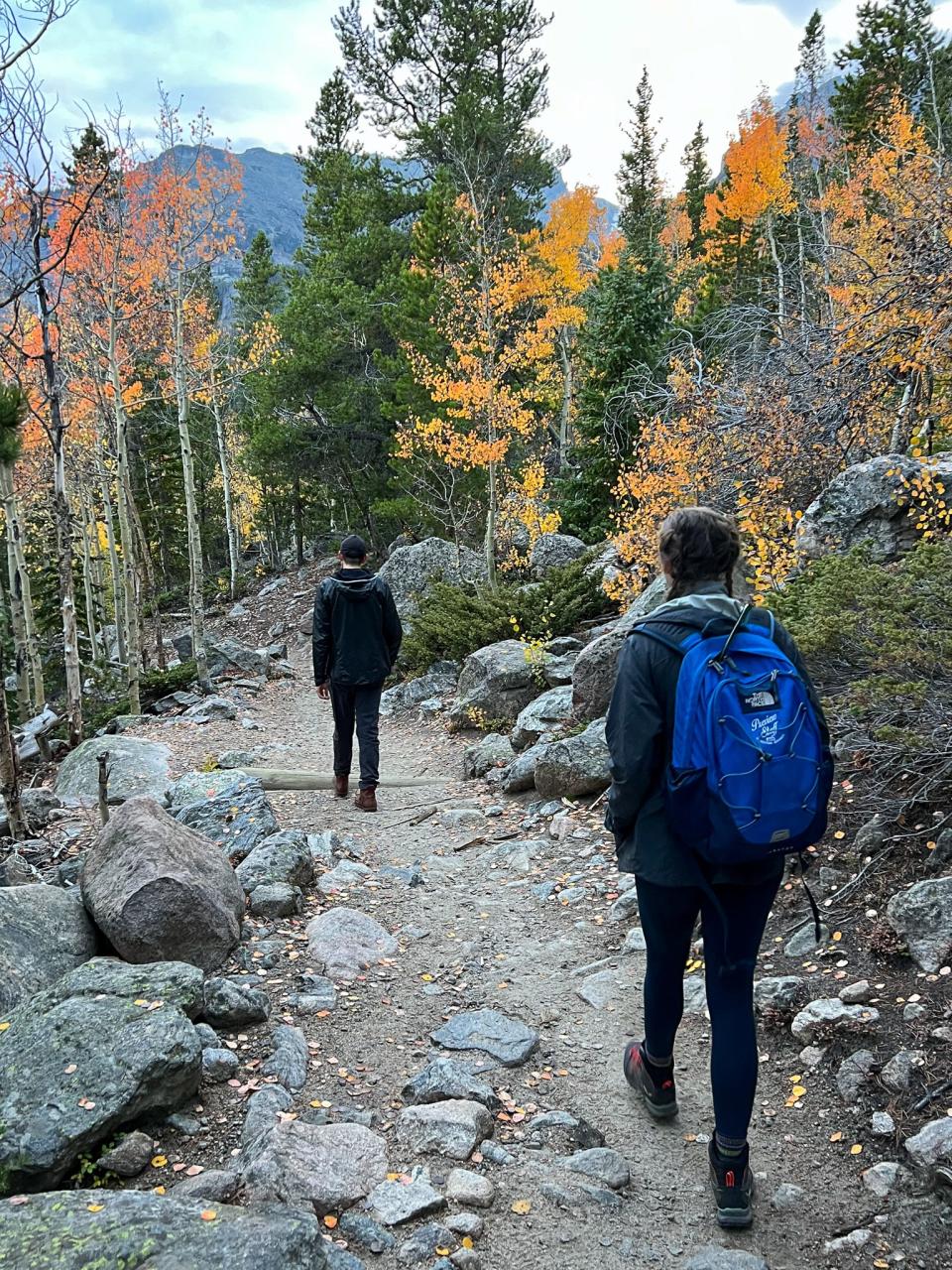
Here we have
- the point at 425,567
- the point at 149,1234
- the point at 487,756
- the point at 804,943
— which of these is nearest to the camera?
the point at 149,1234

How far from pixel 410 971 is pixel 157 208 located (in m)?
15.7

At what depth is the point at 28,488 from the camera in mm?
21500

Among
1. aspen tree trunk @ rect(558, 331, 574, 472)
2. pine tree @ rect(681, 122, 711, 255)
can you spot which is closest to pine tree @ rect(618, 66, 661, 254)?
pine tree @ rect(681, 122, 711, 255)

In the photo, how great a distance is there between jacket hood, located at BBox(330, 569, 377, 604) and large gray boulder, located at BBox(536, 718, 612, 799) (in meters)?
2.09

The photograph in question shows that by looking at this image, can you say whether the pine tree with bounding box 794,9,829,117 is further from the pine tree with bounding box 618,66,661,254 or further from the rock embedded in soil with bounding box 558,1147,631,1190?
the rock embedded in soil with bounding box 558,1147,631,1190

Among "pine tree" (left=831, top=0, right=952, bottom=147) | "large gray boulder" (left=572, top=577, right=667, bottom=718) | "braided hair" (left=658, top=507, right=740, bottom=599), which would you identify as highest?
"pine tree" (left=831, top=0, right=952, bottom=147)

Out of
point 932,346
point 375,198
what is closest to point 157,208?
point 375,198

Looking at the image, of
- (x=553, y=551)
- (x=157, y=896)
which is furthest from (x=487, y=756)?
(x=553, y=551)

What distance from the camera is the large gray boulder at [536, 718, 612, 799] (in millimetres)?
6562

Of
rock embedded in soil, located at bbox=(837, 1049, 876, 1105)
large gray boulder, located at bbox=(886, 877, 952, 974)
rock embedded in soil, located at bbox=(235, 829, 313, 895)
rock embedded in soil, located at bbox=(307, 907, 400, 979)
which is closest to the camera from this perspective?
rock embedded in soil, located at bbox=(837, 1049, 876, 1105)

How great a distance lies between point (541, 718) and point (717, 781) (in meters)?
6.17

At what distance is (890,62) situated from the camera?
2970 centimetres

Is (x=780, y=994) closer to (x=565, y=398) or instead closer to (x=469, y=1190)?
(x=469, y=1190)

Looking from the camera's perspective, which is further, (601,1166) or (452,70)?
(452,70)
